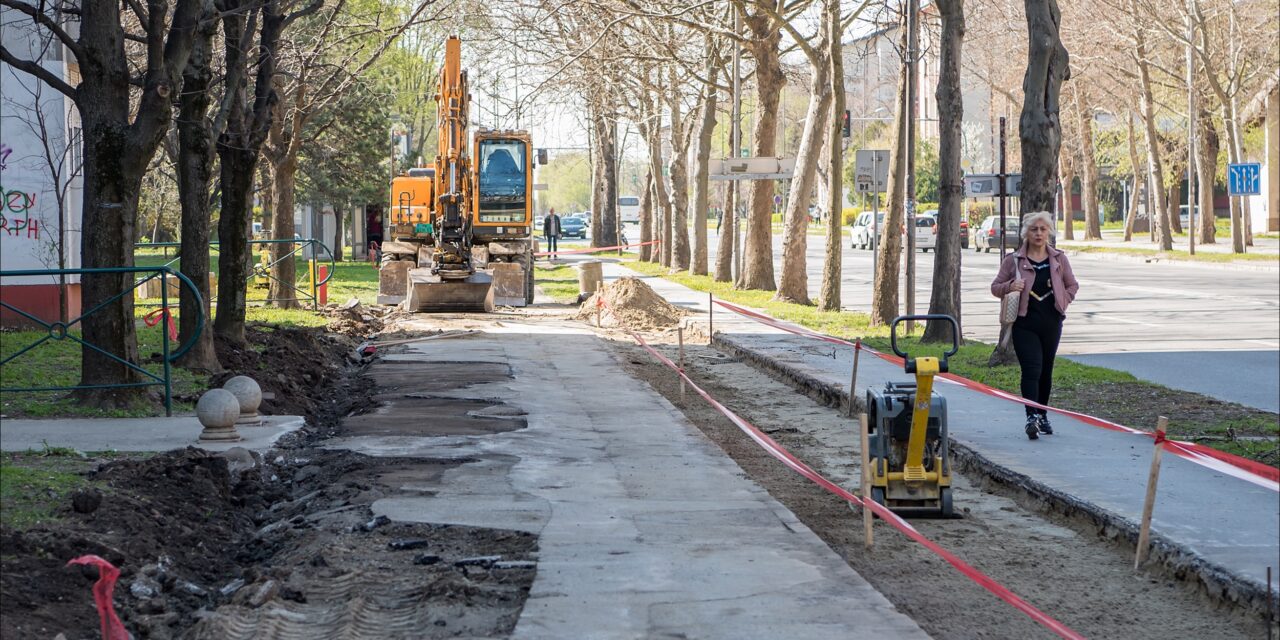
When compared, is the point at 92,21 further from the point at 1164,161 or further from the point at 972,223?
the point at 972,223

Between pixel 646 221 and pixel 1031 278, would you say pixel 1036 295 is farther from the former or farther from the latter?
pixel 646 221

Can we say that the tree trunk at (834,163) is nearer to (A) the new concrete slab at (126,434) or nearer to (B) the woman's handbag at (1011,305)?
(B) the woman's handbag at (1011,305)

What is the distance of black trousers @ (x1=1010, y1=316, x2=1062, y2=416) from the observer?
11.2 m

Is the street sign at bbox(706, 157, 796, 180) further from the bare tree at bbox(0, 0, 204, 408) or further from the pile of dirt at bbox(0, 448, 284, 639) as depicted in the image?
the pile of dirt at bbox(0, 448, 284, 639)

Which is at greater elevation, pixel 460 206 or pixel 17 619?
pixel 460 206

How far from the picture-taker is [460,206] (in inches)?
1050

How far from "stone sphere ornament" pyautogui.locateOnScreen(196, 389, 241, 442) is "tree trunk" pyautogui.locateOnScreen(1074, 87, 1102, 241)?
5433cm

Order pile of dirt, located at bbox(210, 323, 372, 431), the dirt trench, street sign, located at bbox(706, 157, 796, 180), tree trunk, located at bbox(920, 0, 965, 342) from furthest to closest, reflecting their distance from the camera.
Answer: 1. street sign, located at bbox(706, 157, 796, 180)
2. tree trunk, located at bbox(920, 0, 965, 342)
3. pile of dirt, located at bbox(210, 323, 372, 431)
4. the dirt trench

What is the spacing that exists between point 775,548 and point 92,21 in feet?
26.7

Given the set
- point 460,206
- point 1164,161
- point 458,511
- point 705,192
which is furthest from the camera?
point 1164,161

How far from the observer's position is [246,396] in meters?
11.7

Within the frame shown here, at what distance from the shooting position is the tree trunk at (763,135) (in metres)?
28.9

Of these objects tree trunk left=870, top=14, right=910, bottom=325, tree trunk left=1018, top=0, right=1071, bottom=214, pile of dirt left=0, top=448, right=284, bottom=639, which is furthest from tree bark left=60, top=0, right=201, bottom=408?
tree trunk left=870, top=14, right=910, bottom=325

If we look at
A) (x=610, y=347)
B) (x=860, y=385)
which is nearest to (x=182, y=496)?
(x=860, y=385)
